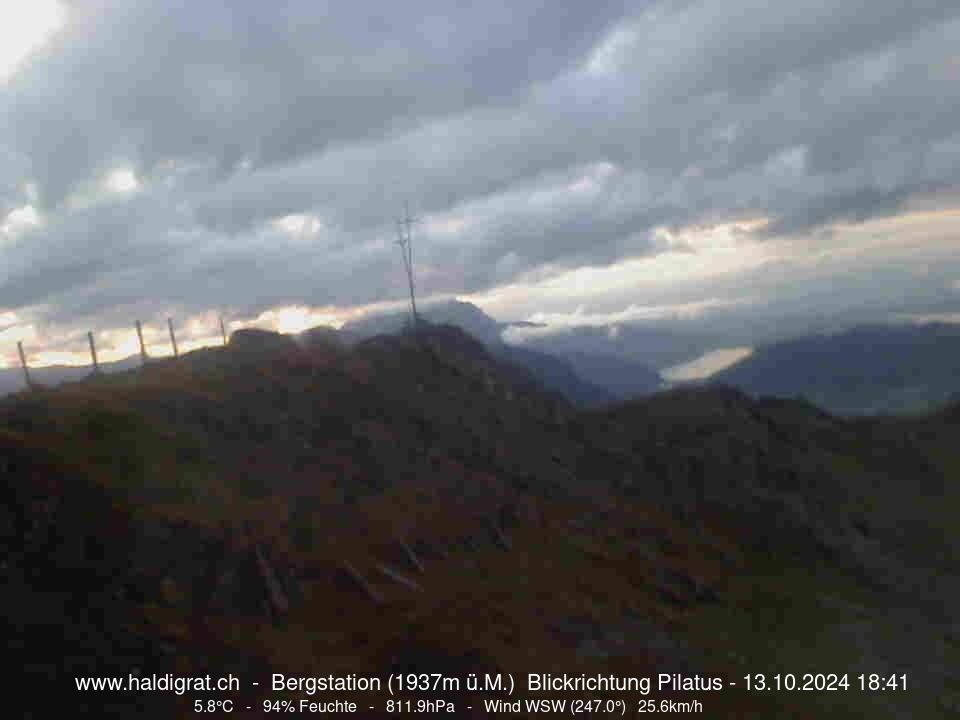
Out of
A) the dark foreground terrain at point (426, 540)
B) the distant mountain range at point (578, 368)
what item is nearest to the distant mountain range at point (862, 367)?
the distant mountain range at point (578, 368)

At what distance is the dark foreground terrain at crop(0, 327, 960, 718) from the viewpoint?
13406 mm

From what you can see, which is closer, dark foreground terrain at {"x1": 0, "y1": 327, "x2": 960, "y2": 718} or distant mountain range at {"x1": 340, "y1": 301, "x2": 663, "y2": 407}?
dark foreground terrain at {"x1": 0, "y1": 327, "x2": 960, "y2": 718}

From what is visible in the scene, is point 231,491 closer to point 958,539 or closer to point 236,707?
point 236,707

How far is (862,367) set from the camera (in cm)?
7556

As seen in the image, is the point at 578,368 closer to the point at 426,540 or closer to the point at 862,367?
the point at 862,367

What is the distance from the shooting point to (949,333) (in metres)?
77.8

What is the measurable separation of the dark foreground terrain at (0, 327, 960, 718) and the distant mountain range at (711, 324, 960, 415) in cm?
3925

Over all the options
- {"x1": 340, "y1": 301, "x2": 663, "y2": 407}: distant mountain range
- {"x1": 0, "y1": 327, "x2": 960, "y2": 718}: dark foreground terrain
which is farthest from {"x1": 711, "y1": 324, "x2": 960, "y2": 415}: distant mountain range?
{"x1": 0, "y1": 327, "x2": 960, "y2": 718}: dark foreground terrain

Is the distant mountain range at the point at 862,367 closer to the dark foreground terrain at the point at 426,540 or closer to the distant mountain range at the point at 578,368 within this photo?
the distant mountain range at the point at 578,368

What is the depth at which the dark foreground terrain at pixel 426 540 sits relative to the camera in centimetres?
1341

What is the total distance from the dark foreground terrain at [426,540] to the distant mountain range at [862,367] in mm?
39253

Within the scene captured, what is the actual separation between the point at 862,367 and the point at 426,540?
215ft

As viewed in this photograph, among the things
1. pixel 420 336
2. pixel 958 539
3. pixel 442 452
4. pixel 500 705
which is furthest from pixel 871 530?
pixel 500 705

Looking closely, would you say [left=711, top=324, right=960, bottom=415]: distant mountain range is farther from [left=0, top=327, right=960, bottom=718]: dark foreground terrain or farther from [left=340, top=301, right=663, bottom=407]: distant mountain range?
[left=0, top=327, right=960, bottom=718]: dark foreground terrain
